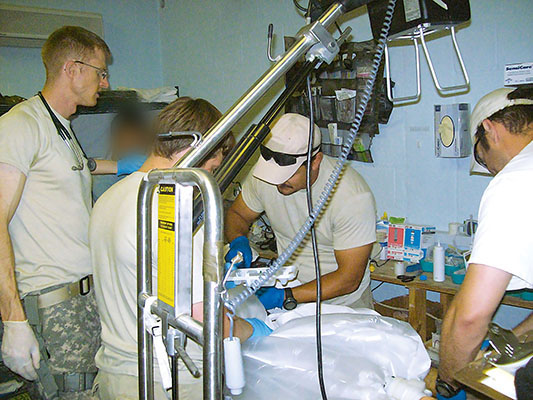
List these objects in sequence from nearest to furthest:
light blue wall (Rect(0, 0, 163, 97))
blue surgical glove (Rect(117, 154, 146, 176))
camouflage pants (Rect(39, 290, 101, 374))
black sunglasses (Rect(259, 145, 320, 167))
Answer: camouflage pants (Rect(39, 290, 101, 374)) → black sunglasses (Rect(259, 145, 320, 167)) → blue surgical glove (Rect(117, 154, 146, 176)) → light blue wall (Rect(0, 0, 163, 97))

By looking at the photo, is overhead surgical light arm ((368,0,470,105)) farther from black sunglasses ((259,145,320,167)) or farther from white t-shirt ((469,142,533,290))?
black sunglasses ((259,145,320,167))

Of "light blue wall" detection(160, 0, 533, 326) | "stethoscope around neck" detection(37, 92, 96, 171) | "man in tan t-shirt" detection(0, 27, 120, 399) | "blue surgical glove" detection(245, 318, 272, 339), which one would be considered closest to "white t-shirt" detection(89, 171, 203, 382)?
"blue surgical glove" detection(245, 318, 272, 339)

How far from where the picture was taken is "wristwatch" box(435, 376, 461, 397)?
51.2 inches

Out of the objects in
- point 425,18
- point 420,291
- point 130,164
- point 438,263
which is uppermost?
point 425,18

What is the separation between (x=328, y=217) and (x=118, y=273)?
1.12 m

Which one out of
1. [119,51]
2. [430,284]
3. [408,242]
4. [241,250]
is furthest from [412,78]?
[119,51]

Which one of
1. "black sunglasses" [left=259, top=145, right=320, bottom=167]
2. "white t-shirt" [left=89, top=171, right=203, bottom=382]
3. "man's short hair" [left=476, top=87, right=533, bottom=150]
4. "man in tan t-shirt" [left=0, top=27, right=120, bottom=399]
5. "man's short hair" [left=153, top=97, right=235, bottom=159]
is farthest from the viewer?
"black sunglasses" [left=259, top=145, right=320, bottom=167]

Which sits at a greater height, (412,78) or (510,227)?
(412,78)

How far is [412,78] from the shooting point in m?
2.77

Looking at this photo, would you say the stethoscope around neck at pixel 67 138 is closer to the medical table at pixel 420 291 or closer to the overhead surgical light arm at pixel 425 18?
the overhead surgical light arm at pixel 425 18

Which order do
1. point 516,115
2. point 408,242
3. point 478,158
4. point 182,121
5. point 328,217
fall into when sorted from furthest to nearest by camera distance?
point 408,242
point 328,217
point 478,158
point 516,115
point 182,121

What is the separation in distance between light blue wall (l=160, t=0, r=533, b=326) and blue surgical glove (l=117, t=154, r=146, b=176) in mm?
1576

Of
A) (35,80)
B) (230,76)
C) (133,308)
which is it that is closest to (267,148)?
(133,308)

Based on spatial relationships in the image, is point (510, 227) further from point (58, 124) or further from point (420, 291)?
point (58, 124)
